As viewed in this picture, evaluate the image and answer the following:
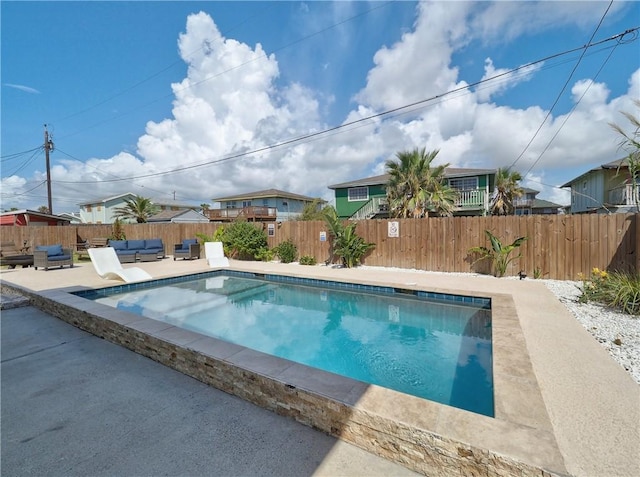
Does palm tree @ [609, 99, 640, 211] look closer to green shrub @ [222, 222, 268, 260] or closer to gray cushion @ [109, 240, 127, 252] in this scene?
green shrub @ [222, 222, 268, 260]

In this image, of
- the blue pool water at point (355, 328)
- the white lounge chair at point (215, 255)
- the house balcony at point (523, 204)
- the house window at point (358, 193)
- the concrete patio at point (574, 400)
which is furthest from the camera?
the house balcony at point (523, 204)

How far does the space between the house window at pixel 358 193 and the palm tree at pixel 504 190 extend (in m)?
8.24

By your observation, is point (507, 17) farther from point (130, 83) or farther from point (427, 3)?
point (130, 83)

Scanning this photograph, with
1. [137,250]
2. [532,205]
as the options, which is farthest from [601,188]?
[137,250]

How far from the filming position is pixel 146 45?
13.9 meters

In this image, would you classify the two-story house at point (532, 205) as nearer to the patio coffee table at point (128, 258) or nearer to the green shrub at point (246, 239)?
the green shrub at point (246, 239)

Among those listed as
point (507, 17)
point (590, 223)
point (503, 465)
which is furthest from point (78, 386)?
point (507, 17)

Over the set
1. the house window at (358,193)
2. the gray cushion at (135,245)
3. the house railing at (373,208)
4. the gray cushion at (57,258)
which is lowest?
the gray cushion at (57,258)

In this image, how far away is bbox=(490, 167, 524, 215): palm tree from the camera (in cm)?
1900

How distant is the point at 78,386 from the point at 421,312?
5.90m

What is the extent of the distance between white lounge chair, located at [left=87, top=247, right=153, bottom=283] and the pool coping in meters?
6.01

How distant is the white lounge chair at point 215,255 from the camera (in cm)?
1234

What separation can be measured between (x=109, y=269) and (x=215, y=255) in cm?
430

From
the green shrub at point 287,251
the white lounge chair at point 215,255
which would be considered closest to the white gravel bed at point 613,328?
the green shrub at point 287,251
